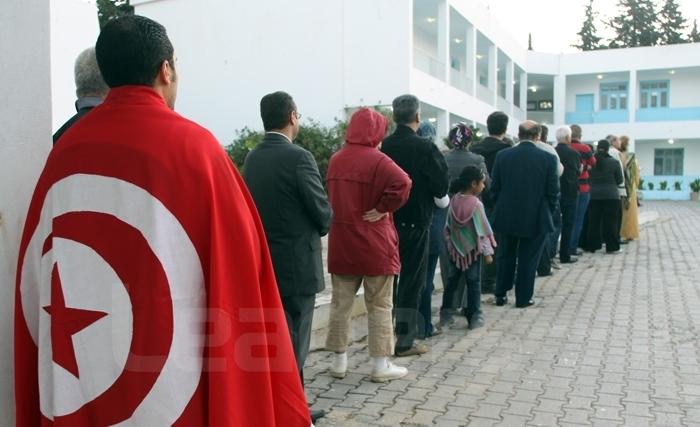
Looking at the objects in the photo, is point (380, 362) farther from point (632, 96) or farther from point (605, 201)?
point (632, 96)

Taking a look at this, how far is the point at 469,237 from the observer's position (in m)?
6.27

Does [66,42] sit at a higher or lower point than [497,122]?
higher

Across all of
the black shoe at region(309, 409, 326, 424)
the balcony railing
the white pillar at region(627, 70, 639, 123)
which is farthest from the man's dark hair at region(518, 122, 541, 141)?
the white pillar at region(627, 70, 639, 123)

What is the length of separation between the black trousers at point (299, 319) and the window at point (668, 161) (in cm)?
4113

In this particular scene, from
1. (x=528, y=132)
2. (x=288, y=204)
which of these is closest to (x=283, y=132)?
(x=288, y=204)

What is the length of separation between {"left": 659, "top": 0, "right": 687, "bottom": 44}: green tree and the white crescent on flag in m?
73.4

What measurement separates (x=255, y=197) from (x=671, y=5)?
7247 cm

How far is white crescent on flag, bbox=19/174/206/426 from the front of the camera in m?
1.88

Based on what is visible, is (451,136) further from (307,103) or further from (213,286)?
(307,103)

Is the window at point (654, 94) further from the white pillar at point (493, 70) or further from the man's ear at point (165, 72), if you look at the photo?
the man's ear at point (165, 72)

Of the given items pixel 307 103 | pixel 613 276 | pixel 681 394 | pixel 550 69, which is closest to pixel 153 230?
pixel 681 394

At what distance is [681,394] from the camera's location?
14.8ft

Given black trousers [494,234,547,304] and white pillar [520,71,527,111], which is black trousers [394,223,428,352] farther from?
white pillar [520,71,527,111]

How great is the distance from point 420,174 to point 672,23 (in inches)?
2777
